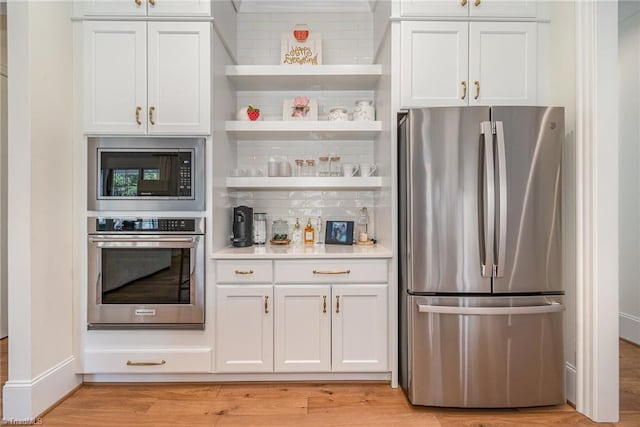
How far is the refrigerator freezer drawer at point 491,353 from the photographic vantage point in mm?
2094

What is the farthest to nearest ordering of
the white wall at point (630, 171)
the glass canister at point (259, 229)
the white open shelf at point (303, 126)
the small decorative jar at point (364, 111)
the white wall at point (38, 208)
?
the white wall at point (630, 171) < the glass canister at point (259, 229) < the small decorative jar at point (364, 111) < the white open shelf at point (303, 126) < the white wall at point (38, 208)

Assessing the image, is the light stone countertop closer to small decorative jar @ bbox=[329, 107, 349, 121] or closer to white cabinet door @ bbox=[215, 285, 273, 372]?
white cabinet door @ bbox=[215, 285, 273, 372]

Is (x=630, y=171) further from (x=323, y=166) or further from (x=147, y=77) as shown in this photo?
(x=147, y=77)

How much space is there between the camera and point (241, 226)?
2.78 m

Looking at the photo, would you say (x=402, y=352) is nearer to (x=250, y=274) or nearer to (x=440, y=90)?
(x=250, y=274)

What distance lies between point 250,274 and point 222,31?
1.69 m

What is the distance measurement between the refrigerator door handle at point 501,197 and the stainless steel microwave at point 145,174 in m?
1.75

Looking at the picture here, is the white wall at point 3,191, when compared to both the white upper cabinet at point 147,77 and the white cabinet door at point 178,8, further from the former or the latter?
the white cabinet door at point 178,8

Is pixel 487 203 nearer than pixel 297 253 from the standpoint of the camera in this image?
Yes

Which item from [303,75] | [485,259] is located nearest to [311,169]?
[303,75]

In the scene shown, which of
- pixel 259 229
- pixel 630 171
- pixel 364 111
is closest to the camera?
pixel 364 111

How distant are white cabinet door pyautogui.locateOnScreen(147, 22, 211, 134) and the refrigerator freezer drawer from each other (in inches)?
71.2

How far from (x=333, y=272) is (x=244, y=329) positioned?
66 cm

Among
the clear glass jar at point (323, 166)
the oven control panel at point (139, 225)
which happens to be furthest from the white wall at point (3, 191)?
the clear glass jar at point (323, 166)
